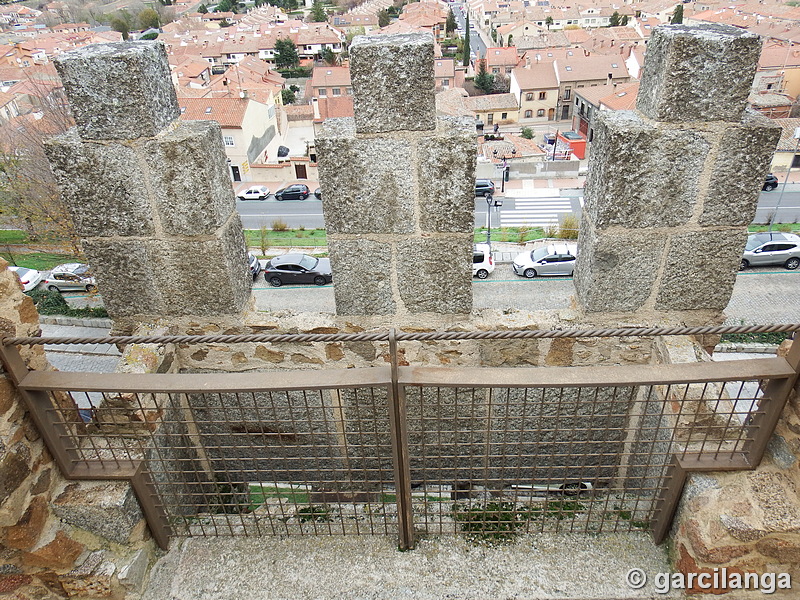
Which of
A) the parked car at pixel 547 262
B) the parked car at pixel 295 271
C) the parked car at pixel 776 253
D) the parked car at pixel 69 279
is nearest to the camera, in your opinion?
the parked car at pixel 69 279

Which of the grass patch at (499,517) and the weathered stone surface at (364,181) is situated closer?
the weathered stone surface at (364,181)

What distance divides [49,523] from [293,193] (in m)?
28.5

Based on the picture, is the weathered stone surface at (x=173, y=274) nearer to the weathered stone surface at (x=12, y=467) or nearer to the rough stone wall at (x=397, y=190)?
the rough stone wall at (x=397, y=190)

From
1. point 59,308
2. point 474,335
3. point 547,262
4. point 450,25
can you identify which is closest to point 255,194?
point 59,308

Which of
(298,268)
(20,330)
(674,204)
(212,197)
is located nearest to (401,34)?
(212,197)

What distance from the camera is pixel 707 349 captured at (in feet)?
9.60

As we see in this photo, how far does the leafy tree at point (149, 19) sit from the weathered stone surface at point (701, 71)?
98.5 meters

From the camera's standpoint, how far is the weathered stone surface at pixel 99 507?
2.46 meters

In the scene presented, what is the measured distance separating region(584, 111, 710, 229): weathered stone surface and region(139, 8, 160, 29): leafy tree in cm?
9844

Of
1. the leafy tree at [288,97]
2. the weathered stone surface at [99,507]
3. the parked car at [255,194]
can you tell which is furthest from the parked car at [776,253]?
the leafy tree at [288,97]

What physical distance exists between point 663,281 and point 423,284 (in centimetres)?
117

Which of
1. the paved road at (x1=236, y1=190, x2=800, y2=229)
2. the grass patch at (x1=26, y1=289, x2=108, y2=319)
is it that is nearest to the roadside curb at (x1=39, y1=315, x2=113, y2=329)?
the grass patch at (x1=26, y1=289, x2=108, y2=319)

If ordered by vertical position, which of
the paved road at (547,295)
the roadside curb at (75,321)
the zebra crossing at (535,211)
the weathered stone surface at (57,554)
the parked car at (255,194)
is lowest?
the zebra crossing at (535,211)

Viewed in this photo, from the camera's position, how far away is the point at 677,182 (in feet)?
8.10
